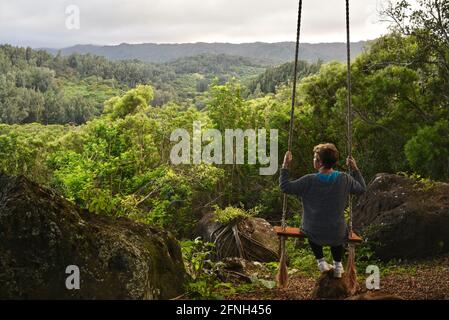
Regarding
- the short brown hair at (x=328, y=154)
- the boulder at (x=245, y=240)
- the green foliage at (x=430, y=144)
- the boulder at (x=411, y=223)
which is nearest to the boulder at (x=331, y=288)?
the short brown hair at (x=328, y=154)

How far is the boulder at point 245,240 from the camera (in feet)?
31.1

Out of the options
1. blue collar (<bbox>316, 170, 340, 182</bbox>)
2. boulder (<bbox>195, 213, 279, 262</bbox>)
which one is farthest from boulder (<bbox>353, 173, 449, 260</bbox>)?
blue collar (<bbox>316, 170, 340, 182</bbox>)

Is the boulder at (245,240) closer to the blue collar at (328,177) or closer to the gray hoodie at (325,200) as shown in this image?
the gray hoodie at (325,200)

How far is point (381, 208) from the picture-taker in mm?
7551

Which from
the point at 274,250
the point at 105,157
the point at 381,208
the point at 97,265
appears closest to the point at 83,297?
the point at 97,265

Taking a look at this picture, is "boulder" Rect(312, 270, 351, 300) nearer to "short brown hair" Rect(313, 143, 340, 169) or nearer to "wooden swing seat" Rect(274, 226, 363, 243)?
"wooden swing seat" Rect(274, 226, 363, 243)

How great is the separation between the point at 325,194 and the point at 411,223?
3261 mm

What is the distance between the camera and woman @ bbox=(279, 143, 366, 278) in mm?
4246

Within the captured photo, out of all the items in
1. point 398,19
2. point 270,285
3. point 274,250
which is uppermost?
point 398,19

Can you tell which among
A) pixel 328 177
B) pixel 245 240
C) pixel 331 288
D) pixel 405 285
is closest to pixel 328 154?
pixel 328 177

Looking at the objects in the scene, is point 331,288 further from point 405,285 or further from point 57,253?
point 57,253

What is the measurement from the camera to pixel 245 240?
965 cm

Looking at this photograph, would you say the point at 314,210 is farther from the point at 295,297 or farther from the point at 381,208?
the point at 381,208
